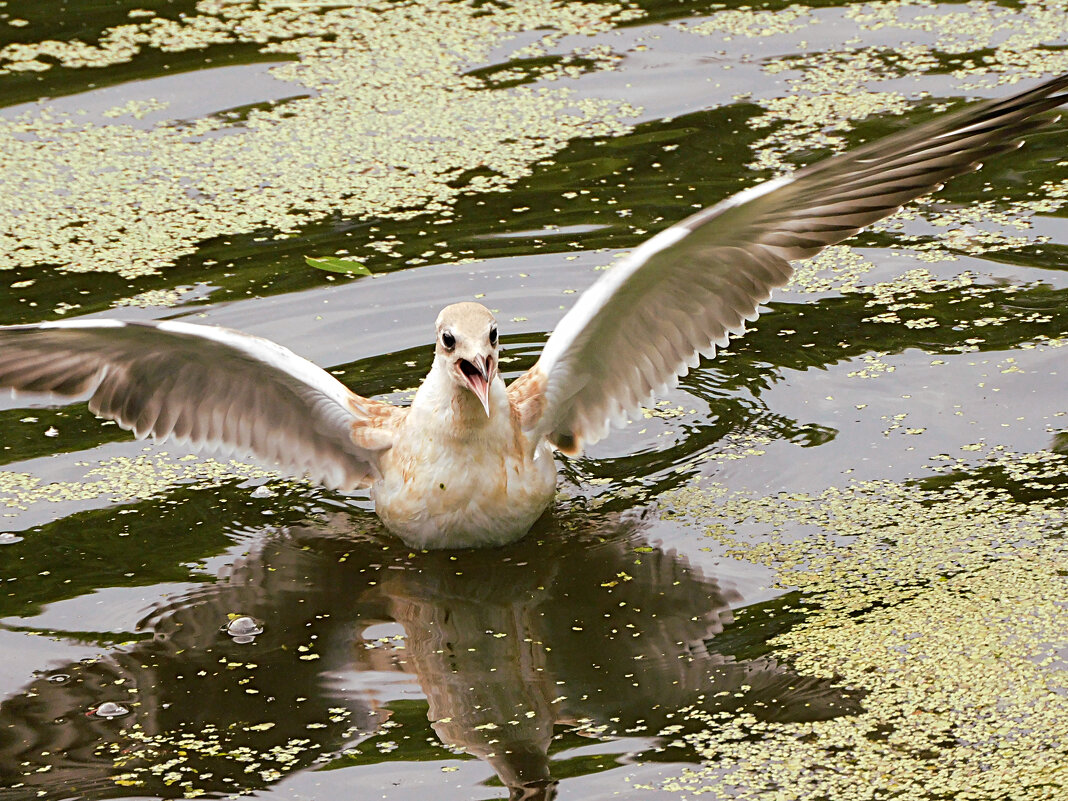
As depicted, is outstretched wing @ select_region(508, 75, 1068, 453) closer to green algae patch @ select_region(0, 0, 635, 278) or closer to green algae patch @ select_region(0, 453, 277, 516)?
green algae patch @ select_region(0, 453, 277, 516)

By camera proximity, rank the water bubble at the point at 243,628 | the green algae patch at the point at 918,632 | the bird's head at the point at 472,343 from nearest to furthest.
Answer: the green algae patch at the point at 918,632 < the water bubble at the point at 243,628 < the bird's head at the point at 472,343

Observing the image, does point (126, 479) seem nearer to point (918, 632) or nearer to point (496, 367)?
point (496, 367)

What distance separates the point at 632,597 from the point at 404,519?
89 centimetres

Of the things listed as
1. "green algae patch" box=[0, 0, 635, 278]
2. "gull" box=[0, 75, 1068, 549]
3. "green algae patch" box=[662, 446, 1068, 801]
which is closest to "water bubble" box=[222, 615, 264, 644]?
"gull" box=[0, 75, 1068, 549]

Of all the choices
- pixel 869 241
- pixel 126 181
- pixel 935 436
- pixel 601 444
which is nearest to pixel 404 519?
pixel 601 444

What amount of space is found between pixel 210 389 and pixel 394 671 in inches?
59.5

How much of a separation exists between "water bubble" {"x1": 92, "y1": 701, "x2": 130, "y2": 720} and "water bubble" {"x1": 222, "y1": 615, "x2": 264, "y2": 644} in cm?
46

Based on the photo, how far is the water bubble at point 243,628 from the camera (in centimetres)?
494

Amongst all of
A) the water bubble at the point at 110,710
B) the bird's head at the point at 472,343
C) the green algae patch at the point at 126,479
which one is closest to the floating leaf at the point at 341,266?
the green algae patch at the point at 126,479

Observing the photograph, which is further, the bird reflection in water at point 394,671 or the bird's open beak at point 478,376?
the bird's open beak at point 478,376

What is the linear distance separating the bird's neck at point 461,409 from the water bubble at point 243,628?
0.88m

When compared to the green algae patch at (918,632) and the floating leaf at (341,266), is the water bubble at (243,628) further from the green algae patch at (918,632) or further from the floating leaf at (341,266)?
the floating leaf at (341,266)

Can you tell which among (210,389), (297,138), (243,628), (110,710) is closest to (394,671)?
(243,628)

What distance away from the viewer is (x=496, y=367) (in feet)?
17.0
